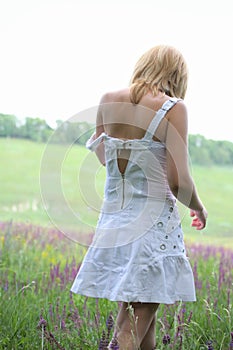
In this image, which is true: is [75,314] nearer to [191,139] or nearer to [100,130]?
[100,130]

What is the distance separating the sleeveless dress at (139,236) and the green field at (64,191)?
6.3 inches

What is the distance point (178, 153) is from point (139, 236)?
0.33m

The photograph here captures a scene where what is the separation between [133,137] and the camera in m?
2.37

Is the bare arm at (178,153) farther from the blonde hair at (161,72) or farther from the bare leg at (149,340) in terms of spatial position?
the bare leg at (149,340)

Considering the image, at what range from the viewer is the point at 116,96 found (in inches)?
94.7

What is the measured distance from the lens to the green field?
8.35 feet

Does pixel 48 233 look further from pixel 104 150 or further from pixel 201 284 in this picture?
pixel 104 150

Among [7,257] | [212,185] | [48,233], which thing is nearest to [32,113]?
[212,185]

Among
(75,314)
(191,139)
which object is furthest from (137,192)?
(191,139)

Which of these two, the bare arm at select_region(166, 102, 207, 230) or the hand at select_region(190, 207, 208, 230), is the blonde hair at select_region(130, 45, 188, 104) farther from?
the hand at select_region(190, 207, 208, 230)

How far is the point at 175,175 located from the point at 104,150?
353 mm

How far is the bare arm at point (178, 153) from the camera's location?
89.4 inches

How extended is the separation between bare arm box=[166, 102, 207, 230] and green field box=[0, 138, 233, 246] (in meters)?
0.18

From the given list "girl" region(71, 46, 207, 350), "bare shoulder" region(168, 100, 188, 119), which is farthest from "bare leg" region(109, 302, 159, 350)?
"bare shoulder" region(168, 100, 188, 119)
